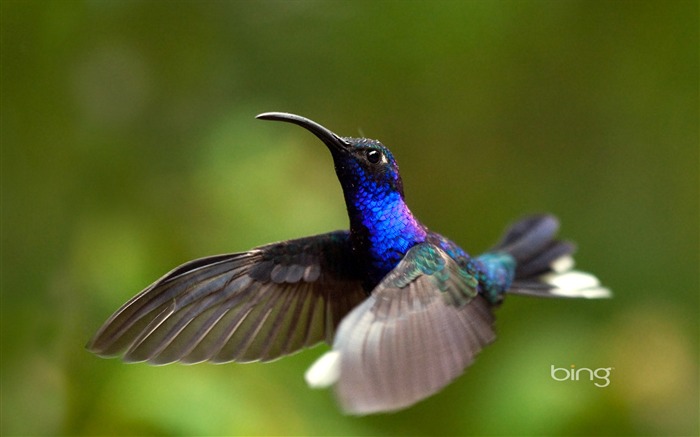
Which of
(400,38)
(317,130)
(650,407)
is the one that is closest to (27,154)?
(400,38)

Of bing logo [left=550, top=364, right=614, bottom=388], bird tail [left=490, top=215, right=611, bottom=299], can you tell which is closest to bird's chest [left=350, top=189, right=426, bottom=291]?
bird tail [left=490, top=215, right=611, bottom=299]

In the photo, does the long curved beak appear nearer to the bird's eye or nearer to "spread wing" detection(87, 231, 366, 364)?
the bird's eye

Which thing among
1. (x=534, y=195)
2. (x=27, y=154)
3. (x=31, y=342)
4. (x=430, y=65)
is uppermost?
(x=430, y=65)

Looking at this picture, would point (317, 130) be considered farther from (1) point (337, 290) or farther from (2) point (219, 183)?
(2) point (219, 183)

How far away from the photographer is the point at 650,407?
2.55m

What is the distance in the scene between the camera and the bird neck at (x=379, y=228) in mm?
1297

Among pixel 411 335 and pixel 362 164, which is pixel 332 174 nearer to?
pixel 362 164

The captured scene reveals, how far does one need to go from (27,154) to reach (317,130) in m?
1.62

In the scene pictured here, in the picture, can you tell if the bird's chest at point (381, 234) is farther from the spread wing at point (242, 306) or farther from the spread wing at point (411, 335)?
the spread wing at point (242, 306)

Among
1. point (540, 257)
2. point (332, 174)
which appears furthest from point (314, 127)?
point (332, 174)

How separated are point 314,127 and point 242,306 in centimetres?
48

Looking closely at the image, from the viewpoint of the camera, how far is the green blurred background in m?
2.29

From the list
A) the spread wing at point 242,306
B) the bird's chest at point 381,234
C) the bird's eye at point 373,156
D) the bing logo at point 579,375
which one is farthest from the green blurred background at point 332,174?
the bird's eye at point 373,156

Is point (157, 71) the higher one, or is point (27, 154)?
point (157, 71)
